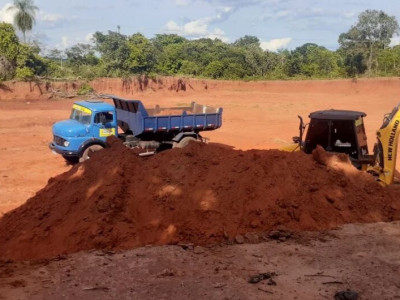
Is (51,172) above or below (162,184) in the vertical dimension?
below

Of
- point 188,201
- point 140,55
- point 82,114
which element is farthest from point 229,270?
point 140,55

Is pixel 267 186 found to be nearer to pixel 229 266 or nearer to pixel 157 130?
Answer: pixel 229 266

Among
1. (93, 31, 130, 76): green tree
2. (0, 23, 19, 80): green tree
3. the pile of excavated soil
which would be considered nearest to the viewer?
the pile of excavated soil

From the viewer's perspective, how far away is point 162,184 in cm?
903

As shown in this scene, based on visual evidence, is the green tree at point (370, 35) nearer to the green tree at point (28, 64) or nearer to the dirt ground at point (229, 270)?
the green tree at point (28, 64)

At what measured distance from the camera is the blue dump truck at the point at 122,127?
46.6ft

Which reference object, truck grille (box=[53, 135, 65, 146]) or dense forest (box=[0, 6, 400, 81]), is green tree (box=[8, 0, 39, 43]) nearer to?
dense forest (box=[0, 6, 400, 81])

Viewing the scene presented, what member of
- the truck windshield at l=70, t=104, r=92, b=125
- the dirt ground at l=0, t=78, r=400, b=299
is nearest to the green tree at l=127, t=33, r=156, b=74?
the truck windshield at l=70, t=104, r=92, b=125

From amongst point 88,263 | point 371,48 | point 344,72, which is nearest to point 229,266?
point 88,263

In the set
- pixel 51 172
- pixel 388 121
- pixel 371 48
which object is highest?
pixel 371 48

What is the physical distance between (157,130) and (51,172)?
4081mm

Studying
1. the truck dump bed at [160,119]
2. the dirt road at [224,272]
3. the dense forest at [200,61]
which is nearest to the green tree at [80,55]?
the dense forest at [200,61]

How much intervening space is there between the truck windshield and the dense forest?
97.9 feet

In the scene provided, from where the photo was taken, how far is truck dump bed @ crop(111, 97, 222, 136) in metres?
14.8
